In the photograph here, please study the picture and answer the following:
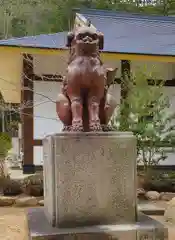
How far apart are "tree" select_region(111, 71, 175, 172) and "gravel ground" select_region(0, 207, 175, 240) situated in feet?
8.55

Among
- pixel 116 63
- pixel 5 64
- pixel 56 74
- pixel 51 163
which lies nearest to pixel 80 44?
pixel 51 163

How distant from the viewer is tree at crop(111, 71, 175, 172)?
8852 millimetres

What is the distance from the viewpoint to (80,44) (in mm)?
3674

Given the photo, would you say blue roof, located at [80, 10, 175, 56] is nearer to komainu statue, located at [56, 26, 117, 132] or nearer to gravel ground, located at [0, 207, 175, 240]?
gravel ground, located at [0, 207, 175, 240]

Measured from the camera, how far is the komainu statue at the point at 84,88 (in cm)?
362

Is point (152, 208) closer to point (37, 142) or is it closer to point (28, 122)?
point (37, 142)

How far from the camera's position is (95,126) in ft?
11.7

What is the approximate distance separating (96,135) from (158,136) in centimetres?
588

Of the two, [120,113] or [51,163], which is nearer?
[51,163]

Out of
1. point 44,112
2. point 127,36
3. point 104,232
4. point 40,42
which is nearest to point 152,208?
point 104,232

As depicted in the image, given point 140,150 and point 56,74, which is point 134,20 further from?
point 140,150

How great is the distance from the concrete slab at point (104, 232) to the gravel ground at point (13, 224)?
1490 mm

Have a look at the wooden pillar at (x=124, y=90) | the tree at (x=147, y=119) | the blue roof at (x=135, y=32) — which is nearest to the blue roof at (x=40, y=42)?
the blue roof at (x=135, y=32)

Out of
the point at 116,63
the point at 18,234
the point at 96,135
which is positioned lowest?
the point at 18,234
